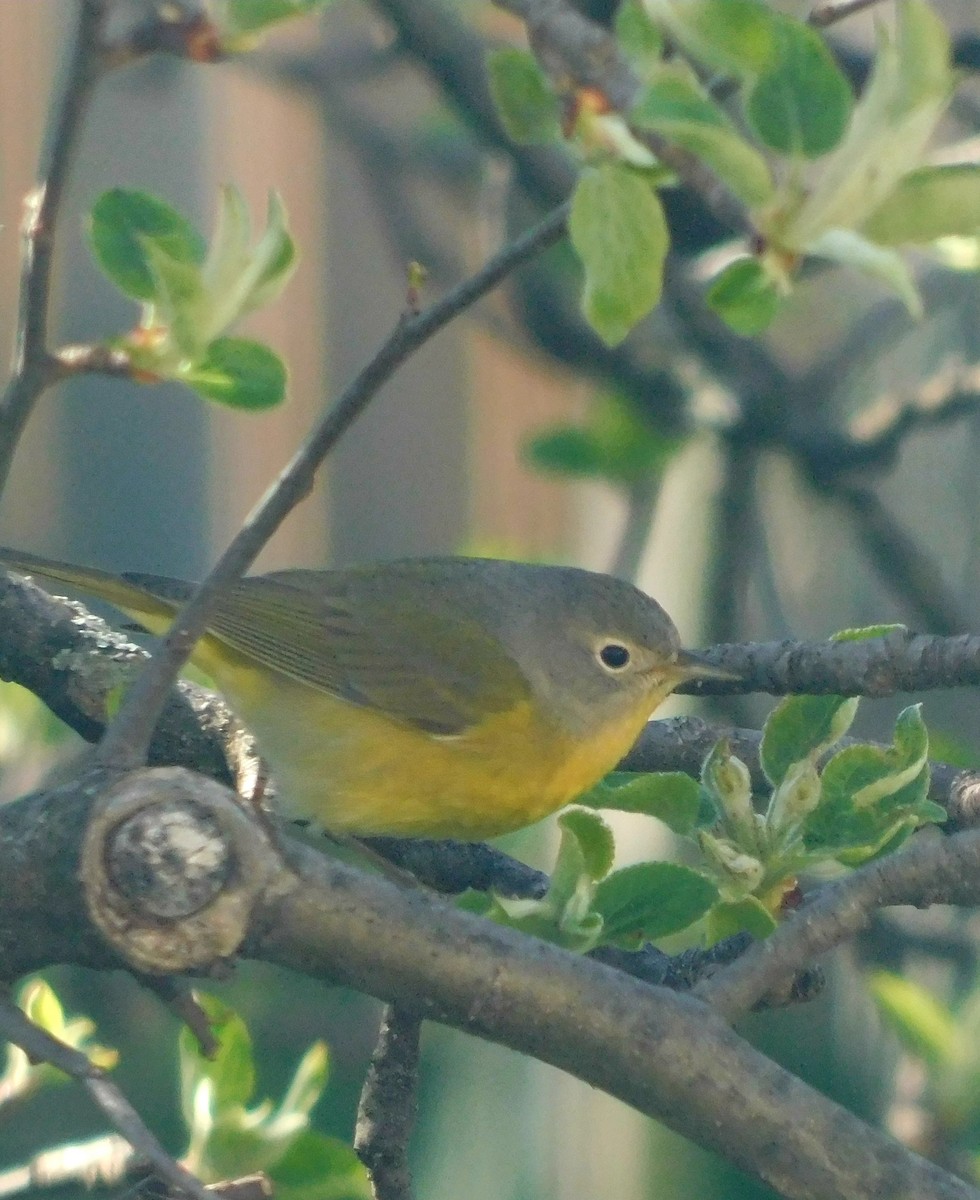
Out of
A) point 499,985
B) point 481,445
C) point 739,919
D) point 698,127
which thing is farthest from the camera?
point 481,445

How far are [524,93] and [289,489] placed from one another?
45cm

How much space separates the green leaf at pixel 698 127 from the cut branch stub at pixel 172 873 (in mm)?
674

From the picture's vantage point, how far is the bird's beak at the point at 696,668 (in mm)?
2184

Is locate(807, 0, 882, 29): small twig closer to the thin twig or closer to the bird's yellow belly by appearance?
the thin twig

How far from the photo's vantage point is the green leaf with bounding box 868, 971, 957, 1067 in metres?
2.69

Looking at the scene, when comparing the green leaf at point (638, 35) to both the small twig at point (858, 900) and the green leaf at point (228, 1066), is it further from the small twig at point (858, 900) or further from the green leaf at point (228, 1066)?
the green leaf at point (228, 1066)

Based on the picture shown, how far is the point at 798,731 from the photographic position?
172 centimetres

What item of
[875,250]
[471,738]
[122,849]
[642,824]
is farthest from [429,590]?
[875,250]

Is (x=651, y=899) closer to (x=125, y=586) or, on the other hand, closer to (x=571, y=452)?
(x=125, y=586)

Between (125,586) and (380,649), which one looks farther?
(380,649)

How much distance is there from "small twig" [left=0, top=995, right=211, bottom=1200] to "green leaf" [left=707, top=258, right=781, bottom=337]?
32.5 inches

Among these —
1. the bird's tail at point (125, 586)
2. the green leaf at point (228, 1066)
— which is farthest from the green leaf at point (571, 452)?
the green leaf at point (228, 1066)

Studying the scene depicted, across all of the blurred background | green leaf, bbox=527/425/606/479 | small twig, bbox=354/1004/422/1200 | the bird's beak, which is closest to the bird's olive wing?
the blurred background

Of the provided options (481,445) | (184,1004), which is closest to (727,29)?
(184,1004)
